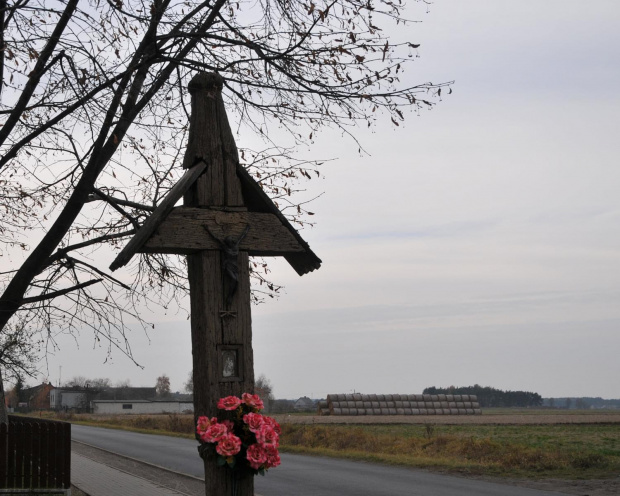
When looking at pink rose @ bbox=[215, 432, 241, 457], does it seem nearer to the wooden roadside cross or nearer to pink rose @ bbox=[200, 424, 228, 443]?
pink rose @ bbox=[200, 424, 228, 443]

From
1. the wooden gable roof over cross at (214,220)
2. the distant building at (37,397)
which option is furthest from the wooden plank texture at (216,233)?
the distant building at (37,397)

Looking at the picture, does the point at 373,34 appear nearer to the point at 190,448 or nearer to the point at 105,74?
the point at 105,74

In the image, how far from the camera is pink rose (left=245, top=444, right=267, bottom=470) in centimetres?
516

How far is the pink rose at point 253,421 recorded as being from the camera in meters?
5.16

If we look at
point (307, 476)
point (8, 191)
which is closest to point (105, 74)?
point (8, 191)

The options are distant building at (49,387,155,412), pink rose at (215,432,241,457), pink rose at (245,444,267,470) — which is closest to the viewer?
pink rose at (215,432,241,457)

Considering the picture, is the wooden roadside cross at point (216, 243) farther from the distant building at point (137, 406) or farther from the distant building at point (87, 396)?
the distant building at point (87, 396)

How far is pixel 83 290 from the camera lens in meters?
12.3

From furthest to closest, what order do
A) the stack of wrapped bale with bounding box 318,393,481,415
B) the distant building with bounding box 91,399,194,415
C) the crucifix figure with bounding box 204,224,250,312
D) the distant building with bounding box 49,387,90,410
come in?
the distant building with bounding box 49,387,90,410
the distant building with bounding box 91,399,194,415
the stack of wrapped bale with bounding box 318,393,481,415
the crucifix figure with bounding box 204,224,250,312

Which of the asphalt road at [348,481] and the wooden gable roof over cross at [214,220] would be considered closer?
the wooden gable roof over cross at [214,220]

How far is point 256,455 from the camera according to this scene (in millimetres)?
5184

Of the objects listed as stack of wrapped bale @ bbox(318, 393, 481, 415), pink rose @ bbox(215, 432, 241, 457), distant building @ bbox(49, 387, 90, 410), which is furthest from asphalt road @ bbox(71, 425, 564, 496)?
distant building @ bbox(49, 387, 90, 410)

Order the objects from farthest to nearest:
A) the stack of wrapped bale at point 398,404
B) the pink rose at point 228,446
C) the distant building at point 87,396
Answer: the distant building at point 87,396 → the stack of wrapped bale at point 398,404 → the pink rose at point 228,446

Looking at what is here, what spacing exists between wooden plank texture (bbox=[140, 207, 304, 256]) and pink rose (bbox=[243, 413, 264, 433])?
115cm
